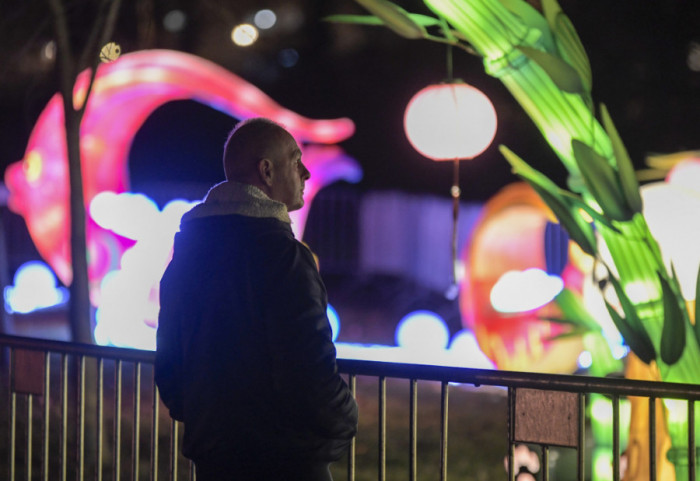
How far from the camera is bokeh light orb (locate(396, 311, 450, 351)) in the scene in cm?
1190

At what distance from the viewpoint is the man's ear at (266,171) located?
2658mm

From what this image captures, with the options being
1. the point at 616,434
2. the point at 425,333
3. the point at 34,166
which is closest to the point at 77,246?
the point at 34,166

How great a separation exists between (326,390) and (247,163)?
2.33ft

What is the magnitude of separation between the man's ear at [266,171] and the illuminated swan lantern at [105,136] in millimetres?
8706

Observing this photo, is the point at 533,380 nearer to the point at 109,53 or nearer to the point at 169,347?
the point at 169,347

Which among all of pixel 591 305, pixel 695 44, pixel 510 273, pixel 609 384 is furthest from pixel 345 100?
pixel 609 384

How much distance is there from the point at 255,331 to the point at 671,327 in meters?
2.81

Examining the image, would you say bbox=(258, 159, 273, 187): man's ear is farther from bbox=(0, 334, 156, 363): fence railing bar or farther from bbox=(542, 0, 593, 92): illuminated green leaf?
bbox=(542, 0, 593, 92): illuminated green leaf

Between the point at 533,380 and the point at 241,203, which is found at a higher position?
the point at 241,203

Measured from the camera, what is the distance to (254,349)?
2518 millimetres

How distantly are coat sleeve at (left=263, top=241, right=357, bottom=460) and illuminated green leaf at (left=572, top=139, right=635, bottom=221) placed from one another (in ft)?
7.76

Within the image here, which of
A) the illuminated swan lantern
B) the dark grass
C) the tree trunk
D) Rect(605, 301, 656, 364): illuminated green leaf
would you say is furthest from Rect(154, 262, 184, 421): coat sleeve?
the illuminated swan lantern

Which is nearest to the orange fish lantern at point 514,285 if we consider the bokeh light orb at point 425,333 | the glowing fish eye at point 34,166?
the bokeh light orb at point 425,333

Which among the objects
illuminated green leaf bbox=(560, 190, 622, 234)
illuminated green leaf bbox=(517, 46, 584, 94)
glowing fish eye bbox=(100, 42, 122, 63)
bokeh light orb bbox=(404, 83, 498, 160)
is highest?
glowing fish eye bbox=(100, 42, 122, 63)
